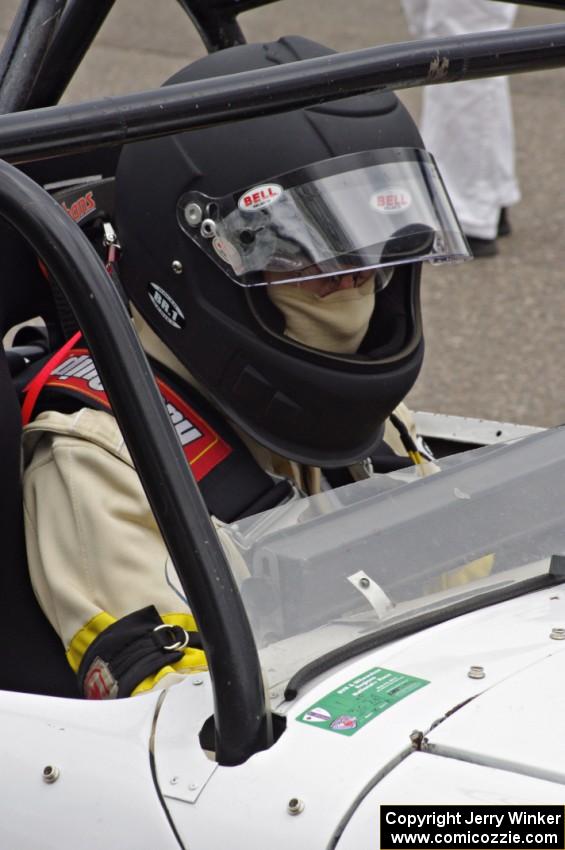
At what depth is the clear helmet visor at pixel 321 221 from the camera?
183 centimetres

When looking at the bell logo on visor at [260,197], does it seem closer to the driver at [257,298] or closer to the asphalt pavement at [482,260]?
the driver at [257,298]

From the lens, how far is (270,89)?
1.37 m

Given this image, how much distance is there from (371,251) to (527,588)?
55 cm

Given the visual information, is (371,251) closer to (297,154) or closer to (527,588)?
(297,154)

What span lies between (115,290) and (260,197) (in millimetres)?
666

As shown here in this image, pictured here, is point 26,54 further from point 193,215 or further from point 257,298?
point 257,298

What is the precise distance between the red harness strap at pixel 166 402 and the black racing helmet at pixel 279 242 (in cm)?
4

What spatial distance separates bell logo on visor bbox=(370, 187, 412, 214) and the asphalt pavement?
255 cm

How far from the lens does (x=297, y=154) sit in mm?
1882

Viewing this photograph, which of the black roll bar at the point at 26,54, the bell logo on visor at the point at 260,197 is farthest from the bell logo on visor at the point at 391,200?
the black roll bar at the point at 26,54

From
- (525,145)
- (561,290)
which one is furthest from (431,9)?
(525,145)

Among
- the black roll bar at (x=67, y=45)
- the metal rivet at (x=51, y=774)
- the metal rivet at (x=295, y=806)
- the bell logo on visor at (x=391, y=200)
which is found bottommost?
the metal rivet at (x=51, y=774)

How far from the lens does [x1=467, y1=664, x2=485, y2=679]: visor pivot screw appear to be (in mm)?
1299

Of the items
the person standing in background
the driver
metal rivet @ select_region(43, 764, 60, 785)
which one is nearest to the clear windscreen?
metal rivet @ select_region(43, 764, 60, 785)
